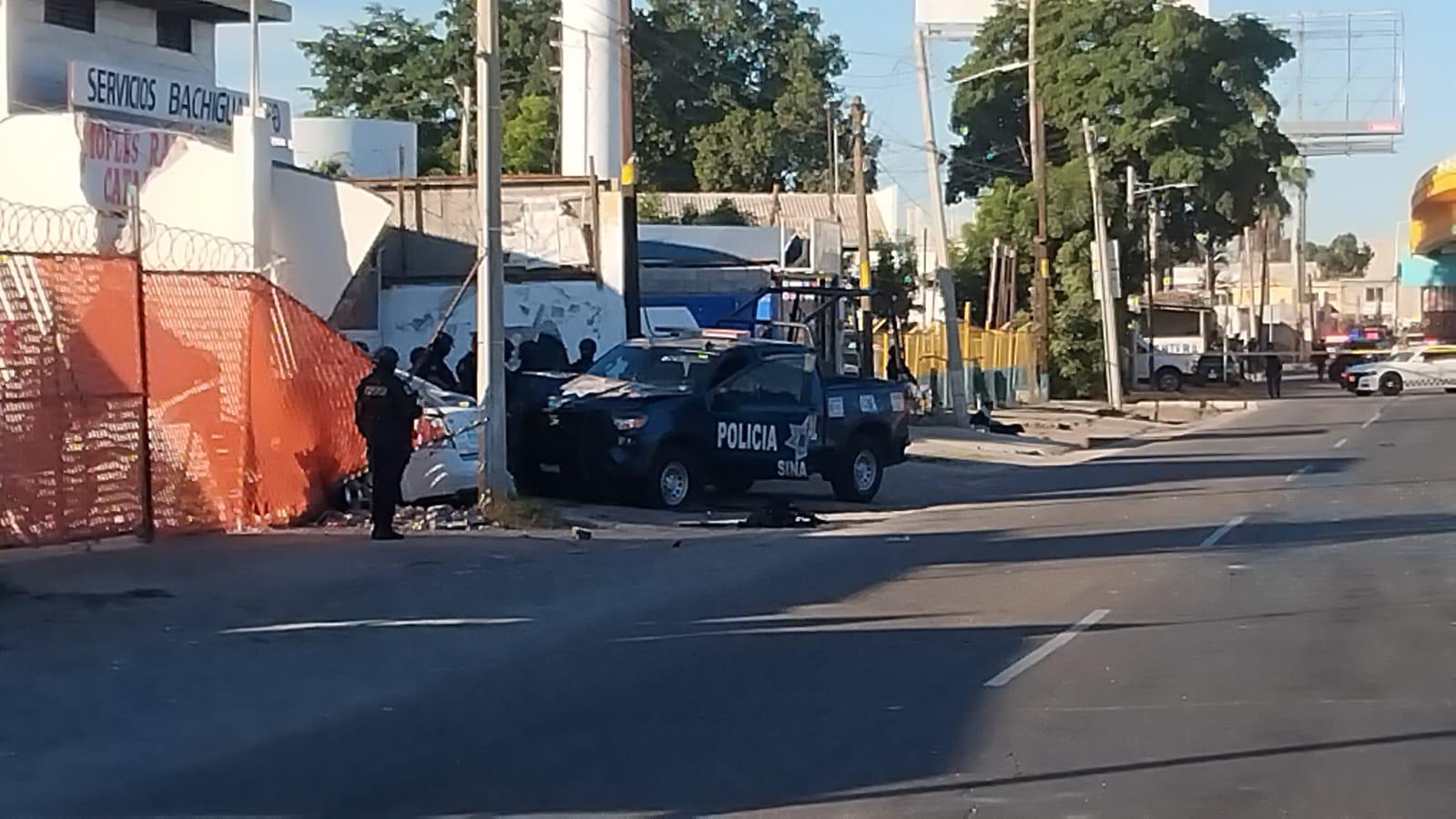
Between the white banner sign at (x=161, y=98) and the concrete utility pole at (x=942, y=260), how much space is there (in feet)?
40.4

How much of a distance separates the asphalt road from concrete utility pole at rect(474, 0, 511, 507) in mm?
1842

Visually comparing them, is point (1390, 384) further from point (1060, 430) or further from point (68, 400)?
point (68, 400)

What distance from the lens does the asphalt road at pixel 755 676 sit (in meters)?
8.62

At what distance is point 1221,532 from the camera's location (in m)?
19.7

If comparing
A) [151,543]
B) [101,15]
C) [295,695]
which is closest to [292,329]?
[151,543]

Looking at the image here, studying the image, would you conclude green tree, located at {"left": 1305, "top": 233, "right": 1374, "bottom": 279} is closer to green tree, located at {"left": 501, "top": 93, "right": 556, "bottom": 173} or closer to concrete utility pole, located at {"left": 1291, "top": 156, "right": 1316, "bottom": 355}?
concrete utility pole, located at {"left": 1291, "top": 156, "right": 1316, "bottom": 355}

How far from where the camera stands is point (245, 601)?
1462cm

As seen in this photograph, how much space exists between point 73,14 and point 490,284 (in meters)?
13.1

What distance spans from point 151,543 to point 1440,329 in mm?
77552

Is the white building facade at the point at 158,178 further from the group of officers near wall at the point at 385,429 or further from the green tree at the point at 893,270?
the green tree at the point at 893,270

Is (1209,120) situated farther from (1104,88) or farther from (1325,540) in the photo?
(1325,540)

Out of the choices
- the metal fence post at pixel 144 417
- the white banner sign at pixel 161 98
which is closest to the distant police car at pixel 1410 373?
the white banner sign at pixel 161 98

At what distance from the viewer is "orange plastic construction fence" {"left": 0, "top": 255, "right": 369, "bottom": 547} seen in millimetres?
16500

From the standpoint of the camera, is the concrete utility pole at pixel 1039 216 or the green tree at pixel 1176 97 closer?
the concrete utility pole at pixel 1039 216
